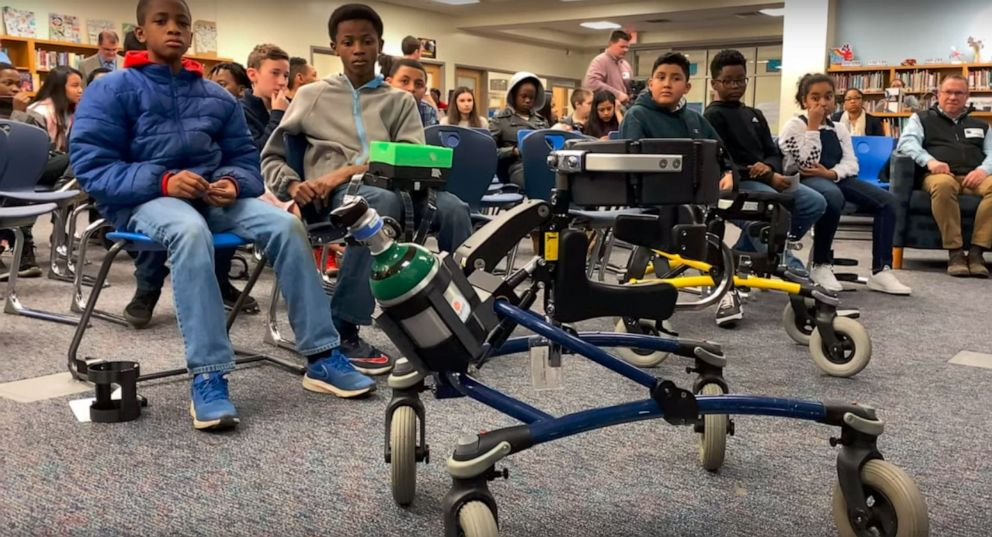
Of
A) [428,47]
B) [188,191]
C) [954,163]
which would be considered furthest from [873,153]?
[428,47]

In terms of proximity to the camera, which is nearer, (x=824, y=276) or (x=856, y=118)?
(x=824, y=276)

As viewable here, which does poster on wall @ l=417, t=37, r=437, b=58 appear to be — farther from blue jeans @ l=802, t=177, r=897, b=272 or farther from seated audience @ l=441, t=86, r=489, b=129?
blue jeans @ l=802, t=177, r=897, b=272

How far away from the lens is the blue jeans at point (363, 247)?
2.39m

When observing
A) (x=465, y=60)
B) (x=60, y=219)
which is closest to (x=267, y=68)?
(x=60, y=219)

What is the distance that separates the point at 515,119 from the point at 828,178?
74.5 inches

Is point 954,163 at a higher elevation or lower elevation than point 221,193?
higher

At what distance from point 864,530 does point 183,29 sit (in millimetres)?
1998

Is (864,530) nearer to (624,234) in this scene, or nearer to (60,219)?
(624,234)

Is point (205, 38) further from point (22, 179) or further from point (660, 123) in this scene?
point (660, 123)

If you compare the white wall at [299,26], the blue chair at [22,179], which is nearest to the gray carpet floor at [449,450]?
the blue chair at [22,179]

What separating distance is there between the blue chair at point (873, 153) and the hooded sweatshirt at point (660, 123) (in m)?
2.95

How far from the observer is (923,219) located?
192 inches

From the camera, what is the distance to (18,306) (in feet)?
10.6

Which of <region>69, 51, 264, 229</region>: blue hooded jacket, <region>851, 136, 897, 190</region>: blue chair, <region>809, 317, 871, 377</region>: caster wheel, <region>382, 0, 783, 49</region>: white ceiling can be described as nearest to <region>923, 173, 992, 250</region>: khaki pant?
<region>851, 136, 897, 190</region>: blue chair
